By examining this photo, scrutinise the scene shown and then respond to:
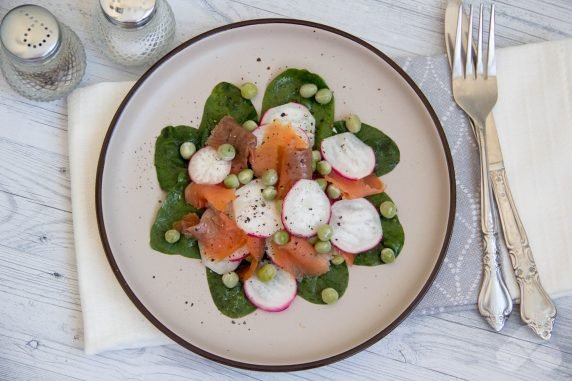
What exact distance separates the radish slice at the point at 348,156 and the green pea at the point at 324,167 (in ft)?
0.06

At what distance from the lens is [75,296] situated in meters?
1.85

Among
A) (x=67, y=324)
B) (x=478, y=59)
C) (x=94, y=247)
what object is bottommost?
(x=67, y=324)

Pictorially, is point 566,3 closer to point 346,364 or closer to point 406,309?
point 406,309

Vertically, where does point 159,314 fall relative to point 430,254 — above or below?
below

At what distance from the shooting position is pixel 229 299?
1768 mm

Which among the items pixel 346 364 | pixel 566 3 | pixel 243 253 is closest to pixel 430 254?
pixel 346 364

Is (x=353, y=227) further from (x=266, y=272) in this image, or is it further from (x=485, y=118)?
(x=485, y=118)

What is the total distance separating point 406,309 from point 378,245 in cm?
18

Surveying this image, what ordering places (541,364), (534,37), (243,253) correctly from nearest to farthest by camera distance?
(243,253), (541,364), (534,37)

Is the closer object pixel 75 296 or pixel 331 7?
pixel 75 296

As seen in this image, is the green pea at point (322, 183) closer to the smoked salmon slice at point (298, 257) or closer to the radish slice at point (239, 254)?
the smoked salmon slice at point (298, 257)

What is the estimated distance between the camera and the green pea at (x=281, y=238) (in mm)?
1720

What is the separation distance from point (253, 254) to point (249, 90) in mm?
436

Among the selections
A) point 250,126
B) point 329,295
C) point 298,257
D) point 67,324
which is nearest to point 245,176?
point 250,126
